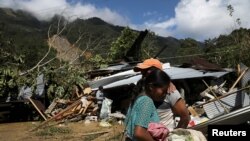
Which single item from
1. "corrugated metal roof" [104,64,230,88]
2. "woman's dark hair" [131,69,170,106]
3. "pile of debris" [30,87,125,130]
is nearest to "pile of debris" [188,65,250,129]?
"corrugated metal roof" [104,64,230,88]

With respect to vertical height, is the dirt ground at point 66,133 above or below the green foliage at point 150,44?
below

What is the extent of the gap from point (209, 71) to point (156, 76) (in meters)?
14.0

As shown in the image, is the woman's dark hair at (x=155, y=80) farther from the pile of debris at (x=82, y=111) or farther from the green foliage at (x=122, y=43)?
the green foliage at (x=122, y=43)

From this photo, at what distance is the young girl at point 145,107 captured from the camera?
126 inches

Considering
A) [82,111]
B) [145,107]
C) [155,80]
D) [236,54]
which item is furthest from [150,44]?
[145,107]

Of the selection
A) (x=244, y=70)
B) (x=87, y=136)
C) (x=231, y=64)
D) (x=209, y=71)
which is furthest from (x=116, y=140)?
(x=231, y=64)

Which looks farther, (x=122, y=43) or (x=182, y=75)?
(x=122, y=43)

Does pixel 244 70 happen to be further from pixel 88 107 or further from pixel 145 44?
pixel 145 44

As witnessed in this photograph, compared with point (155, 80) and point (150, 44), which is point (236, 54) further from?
point (155, 80)

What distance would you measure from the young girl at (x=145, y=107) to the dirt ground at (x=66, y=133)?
328 inches

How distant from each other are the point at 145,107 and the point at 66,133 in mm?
11048

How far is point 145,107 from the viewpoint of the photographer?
3250 mm
